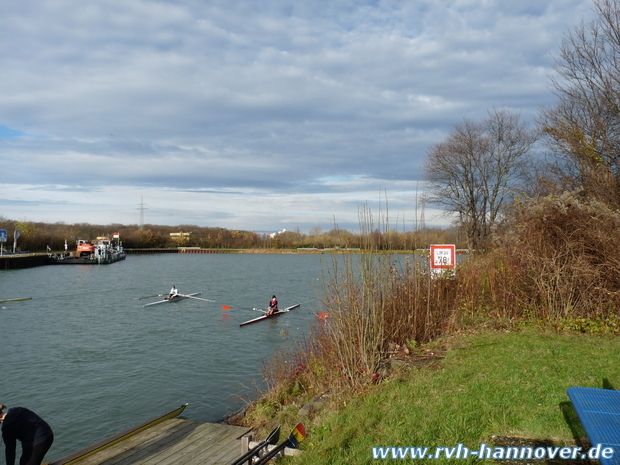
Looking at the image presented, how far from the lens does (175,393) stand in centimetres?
1258

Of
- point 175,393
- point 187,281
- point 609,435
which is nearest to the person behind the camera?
point 609,435

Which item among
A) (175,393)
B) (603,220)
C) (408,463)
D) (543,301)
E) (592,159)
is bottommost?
(175,393)

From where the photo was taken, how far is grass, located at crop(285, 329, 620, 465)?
4.73m

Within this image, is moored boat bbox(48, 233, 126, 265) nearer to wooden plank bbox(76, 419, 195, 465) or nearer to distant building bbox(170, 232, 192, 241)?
distant building bbox(170, 232, 192, 241)

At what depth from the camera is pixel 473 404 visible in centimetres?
553

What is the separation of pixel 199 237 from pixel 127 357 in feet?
431

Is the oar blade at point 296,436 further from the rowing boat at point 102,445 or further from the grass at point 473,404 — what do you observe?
the rowing boat at point 102,445

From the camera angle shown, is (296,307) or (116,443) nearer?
(116,443)

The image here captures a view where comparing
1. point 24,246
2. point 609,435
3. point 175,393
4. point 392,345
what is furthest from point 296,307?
point 24,246

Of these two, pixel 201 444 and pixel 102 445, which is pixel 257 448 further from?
pixel 102 445

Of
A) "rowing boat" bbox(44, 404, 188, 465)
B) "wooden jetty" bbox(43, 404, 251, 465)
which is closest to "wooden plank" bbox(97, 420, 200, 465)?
"wooden jetty" bbox(43, 404, 251, 465)

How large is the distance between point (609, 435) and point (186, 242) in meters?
146

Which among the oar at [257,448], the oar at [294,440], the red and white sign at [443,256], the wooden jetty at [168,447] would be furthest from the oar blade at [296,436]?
the red and white sign at [443,256]

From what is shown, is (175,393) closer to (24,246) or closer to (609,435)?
(609,435)
